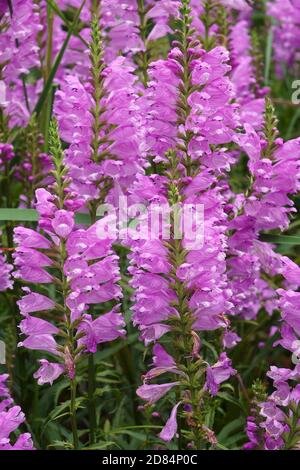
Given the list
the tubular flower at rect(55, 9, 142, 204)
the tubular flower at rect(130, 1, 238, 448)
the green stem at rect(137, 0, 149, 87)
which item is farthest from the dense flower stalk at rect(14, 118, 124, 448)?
the green stem at rect(137, 0, 149, 87)

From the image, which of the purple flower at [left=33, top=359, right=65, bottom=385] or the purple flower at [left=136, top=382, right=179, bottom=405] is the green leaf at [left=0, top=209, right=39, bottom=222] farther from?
the purple flower at [left=136, top=382, right=179, bottom=405]

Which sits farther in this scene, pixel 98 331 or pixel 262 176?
pixel 262 176

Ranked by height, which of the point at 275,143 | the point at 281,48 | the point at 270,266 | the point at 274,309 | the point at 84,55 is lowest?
the point at 274,309

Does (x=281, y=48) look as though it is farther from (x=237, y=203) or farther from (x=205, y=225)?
(x=205, y=225)

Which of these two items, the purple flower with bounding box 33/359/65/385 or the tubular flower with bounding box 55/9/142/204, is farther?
the tubular flower with bounding box 55/9/142/204

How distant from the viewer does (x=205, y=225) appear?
279cm

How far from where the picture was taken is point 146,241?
273 centimetres

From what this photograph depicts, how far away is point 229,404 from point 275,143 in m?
1.37

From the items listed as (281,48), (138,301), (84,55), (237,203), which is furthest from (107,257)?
(281,48)

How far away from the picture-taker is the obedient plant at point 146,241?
283 cm

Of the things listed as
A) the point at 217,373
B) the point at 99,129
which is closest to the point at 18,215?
the point at 99,129

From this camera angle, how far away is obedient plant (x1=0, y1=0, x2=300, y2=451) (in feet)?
9.28

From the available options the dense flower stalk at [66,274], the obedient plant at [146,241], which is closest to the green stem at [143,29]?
the obedient plant at [146,241]

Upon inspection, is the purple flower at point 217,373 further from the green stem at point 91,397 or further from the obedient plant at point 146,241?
the green stem at point 91,397
